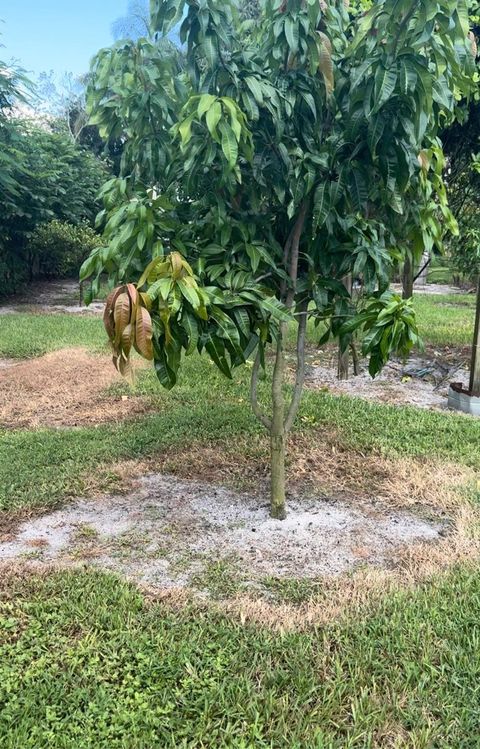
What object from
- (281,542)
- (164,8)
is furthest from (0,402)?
(164,8)

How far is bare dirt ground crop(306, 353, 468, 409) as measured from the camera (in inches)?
203

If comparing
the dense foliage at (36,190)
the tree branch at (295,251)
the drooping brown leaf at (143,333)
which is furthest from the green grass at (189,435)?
the dense foliage at (36,190)

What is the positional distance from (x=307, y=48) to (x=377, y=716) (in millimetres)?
2090

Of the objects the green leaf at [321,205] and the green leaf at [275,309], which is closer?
the green leaf at [275,309]

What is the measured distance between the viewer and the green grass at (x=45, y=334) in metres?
7.07

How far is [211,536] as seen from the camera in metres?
2.68

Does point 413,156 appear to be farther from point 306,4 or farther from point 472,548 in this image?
point 472,548

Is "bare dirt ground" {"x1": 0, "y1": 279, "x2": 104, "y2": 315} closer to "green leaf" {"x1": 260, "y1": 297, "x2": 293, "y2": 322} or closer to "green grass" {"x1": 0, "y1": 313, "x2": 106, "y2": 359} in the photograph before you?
"green grass" {"x1": 0, "y1": 313, "x2": 106, "y2": 359}

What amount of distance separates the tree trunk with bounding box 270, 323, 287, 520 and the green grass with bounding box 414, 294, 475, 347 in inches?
203

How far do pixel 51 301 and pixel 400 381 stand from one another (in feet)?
28.1

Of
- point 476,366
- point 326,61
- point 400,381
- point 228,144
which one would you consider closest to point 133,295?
point 228,144

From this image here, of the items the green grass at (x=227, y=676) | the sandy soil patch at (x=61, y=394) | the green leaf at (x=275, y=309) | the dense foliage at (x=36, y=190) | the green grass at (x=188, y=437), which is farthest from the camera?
the dense foliage at (x=36, y=190)

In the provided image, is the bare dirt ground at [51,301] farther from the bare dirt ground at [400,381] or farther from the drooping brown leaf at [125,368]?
the drooping brown leaf at [125,368]

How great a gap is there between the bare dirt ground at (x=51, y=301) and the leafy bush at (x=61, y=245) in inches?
19.1
